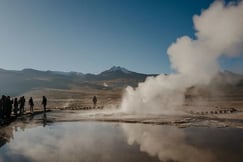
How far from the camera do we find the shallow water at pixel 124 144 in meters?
15.2

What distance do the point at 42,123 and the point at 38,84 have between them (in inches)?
6853

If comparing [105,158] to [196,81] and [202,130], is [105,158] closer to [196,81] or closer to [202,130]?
[202,130]

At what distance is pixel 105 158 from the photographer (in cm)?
1495

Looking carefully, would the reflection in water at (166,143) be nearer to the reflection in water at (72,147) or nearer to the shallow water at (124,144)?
the shallow water at (124,144)

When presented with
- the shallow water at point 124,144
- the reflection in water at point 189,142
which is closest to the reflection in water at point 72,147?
the shallow water at point 124,144

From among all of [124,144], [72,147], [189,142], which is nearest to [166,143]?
[189,142]

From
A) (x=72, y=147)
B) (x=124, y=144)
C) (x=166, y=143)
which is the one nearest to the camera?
(x=72, y=147)

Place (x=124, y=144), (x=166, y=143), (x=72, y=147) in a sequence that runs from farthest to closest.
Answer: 1. (x=166, y=143)
2. (x=124, y=144)
3. (x=72, y=147)

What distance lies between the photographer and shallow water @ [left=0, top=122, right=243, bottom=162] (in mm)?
15234

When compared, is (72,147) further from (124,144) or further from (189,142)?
(189,142)

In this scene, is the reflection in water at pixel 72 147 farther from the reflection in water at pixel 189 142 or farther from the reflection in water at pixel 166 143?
the reflection in water at pixel 189 142

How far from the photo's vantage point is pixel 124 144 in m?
18.7

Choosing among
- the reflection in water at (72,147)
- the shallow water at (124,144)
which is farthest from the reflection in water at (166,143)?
the reflection in water at (72,147)

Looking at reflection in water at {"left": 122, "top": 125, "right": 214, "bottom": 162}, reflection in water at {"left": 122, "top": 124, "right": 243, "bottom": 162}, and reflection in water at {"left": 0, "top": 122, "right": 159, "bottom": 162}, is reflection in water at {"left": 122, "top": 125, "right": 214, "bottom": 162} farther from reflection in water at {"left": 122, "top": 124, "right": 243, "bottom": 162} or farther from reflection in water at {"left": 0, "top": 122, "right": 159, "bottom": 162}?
reflection in water at {"left": 0, "top": 122, "right": 159, "bottom": 162}
